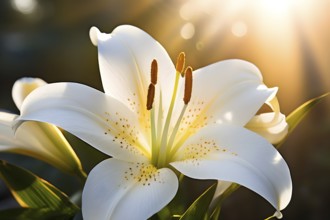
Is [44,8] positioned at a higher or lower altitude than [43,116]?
lower

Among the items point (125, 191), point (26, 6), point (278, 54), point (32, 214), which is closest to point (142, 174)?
point (125, 191)

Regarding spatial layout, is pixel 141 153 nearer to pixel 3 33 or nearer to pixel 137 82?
pixel 137 82

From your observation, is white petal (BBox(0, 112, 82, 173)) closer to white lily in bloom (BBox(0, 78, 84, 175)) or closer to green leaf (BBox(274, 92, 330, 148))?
white lily in bloom (BBox(0, 78, 84, 175))

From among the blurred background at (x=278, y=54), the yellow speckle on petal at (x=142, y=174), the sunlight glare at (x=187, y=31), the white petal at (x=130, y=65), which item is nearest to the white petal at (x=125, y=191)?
the yellow speckle on petal at (x=142, y=174)

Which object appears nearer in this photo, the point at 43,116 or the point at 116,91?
the point at 43,116

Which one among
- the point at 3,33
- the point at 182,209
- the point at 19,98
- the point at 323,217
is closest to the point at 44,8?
the point at 3,33

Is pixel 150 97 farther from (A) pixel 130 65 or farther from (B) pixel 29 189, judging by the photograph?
(B) pixel 29 189

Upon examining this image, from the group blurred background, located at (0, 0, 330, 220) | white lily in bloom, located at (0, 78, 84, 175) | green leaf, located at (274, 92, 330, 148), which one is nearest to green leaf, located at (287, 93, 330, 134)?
green leaf, located at (274, 92, 330, 148)
